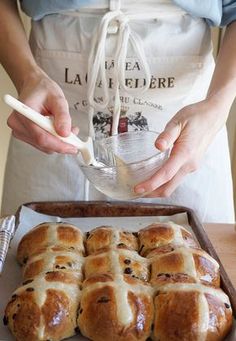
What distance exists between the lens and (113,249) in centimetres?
82

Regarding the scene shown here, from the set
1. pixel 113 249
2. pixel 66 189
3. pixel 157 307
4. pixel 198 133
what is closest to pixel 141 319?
pixel 157 307

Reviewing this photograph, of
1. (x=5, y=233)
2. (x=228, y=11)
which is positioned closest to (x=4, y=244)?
(x=5, y=233)

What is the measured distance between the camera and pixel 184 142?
0.80 meters

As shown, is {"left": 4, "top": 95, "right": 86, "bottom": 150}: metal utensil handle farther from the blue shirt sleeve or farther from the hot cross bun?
the blue shirt sleeve

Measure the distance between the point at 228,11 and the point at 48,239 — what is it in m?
0.49

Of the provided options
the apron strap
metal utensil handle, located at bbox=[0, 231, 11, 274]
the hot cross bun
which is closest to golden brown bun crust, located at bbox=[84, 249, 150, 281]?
the hot cross bun

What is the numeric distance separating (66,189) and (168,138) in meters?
0.33

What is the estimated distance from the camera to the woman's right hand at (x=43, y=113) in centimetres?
76

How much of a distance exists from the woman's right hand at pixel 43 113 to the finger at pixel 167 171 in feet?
0.34

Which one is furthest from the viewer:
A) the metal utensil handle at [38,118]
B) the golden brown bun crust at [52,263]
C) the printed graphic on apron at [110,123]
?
the printed graphic on apron at [110,123]

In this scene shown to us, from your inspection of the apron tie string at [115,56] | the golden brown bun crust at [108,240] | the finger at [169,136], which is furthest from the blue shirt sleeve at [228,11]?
the golden brown bun crust at [108,240]

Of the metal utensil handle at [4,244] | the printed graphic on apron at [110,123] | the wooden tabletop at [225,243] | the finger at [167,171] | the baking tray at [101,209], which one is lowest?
the wooden tabletop at [225,243]

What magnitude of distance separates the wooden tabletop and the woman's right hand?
0.28 metres

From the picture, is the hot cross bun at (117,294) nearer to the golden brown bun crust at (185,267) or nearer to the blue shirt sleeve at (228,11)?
the golden brown bun crust at (185,267)
